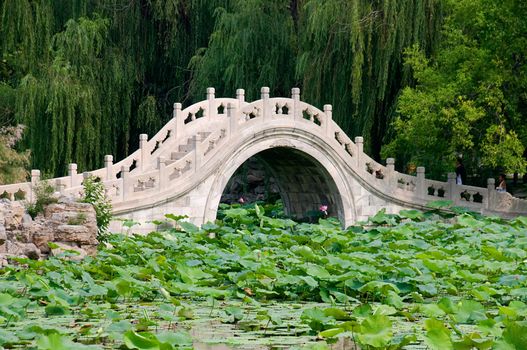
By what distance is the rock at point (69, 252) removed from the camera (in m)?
13.6

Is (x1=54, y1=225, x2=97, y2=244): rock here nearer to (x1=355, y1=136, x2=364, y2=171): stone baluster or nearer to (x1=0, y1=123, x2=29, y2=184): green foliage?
(x1=0, y1=123, x2=29, y2=184): green foliage

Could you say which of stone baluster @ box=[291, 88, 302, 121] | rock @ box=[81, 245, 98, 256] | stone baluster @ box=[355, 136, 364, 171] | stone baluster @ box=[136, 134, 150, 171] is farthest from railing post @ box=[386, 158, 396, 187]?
rock @ box=[81, 245, 98, 256]

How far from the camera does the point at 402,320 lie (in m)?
9.79

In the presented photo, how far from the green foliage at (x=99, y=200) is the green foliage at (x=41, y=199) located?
2.81ft

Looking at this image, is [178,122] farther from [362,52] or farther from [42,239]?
[42,239]

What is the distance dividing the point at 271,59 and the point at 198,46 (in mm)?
2037

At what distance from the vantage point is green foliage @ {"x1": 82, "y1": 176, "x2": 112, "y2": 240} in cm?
1689

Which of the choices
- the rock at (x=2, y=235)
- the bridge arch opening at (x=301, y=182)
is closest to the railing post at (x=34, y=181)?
the rock at (x=2, y=235)

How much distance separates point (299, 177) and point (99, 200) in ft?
23.3

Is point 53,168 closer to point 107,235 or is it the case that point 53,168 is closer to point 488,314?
point 107,235

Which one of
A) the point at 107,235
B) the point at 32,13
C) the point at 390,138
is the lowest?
the point at 107,235

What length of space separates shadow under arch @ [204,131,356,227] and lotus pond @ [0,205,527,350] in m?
3.75

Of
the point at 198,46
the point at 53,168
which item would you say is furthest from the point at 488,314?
the point at 198,46

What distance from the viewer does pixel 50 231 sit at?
563 inches
